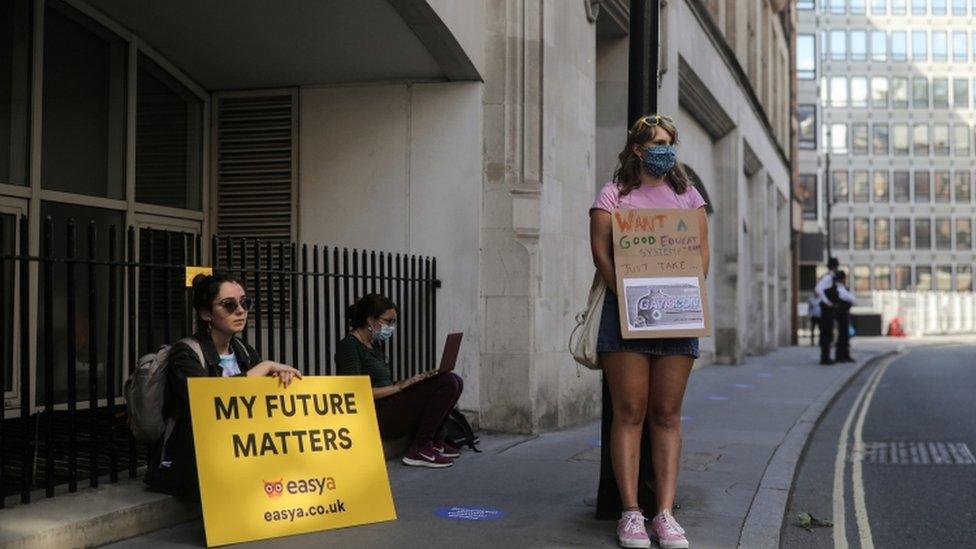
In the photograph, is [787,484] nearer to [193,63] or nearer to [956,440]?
[956,440]

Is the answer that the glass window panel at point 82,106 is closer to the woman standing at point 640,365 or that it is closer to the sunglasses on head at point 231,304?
the sunglasses on head at point 231,304

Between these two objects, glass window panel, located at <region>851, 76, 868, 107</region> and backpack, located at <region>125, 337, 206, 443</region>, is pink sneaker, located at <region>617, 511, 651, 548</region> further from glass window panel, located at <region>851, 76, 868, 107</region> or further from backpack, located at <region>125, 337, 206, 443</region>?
glass window panel, located at <region>851, 76, 868, 107</region>

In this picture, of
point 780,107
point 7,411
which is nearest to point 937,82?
point 780,107

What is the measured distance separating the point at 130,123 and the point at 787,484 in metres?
6.13

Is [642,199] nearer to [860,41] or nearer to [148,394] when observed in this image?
[148,394]

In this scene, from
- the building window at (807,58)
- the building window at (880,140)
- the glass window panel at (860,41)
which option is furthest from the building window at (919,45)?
the building window at (807,58)

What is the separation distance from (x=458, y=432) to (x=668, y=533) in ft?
10.7

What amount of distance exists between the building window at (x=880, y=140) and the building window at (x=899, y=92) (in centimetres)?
181

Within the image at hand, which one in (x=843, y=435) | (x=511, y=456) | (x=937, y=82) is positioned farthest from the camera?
(x=937, y=82)

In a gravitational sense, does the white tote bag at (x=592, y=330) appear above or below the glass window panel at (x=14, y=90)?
below

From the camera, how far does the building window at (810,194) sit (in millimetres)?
67500

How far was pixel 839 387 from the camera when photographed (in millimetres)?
15844

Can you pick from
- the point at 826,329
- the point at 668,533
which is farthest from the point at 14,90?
the point at 826,329

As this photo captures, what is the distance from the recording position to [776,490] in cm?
694
